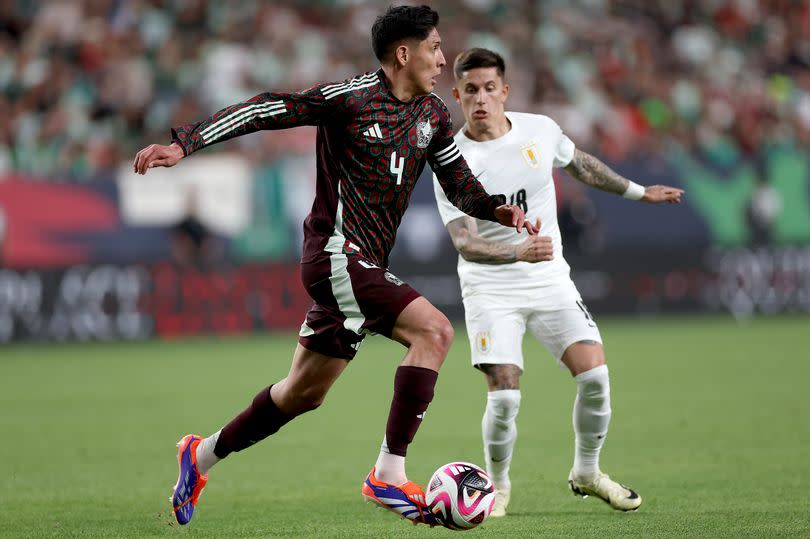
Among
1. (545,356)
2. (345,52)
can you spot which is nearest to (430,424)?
(545,356)

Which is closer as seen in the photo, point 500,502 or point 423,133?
point 423,133

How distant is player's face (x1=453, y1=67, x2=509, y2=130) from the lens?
7242mm

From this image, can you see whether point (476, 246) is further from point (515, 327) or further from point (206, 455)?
point (206, 455)

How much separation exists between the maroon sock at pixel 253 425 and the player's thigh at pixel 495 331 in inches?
49.9

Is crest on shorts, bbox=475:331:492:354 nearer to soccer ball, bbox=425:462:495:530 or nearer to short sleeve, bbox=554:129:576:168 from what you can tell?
short sleeve, bbox=554:129:576:168

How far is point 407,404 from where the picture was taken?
231 inches

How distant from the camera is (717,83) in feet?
74.7

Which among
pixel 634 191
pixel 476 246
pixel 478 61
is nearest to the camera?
pixel 476 246

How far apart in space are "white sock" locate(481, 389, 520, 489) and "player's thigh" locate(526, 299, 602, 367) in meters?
0.35

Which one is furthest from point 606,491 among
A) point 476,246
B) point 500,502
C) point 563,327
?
point 476,246

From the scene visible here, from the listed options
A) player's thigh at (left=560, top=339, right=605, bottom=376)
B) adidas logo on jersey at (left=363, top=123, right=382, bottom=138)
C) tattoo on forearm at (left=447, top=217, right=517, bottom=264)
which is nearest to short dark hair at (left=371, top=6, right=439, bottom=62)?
adidas logo on jersey at (left=363, top=123, right=382, bottom=138)

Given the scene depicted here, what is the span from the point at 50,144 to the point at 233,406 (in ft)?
26.1

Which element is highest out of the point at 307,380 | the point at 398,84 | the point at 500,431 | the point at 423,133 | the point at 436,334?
the point at 398,84

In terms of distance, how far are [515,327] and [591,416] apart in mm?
659
